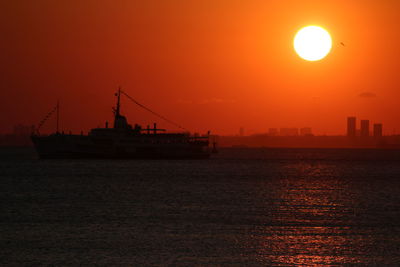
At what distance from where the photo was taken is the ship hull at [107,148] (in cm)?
16655

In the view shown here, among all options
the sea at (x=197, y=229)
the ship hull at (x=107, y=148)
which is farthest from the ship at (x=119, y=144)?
the sea at (x=197, y=229)

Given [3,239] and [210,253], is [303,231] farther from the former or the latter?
[3,239]

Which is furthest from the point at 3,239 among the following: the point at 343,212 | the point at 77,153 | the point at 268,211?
the point at 77,153

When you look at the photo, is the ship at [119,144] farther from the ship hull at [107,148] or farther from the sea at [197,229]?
the sea at [197,229]

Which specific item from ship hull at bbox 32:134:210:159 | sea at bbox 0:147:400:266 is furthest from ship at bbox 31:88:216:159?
sea at bbox 0:147:400:266

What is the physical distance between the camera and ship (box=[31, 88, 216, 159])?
167 meters

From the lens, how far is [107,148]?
565 ft

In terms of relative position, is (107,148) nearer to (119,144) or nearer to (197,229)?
(119,144)

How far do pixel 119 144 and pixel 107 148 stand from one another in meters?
3.54

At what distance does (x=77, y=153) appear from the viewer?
16688 cm

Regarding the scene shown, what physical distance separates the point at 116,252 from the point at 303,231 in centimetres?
1450

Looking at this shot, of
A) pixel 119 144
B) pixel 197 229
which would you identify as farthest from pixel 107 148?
pixel 197 229

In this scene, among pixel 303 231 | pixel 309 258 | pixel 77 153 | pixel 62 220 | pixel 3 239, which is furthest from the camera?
pixel 77 153

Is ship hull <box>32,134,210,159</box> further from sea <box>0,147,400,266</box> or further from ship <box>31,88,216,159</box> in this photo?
sea <box>0,147,400,266</box>
